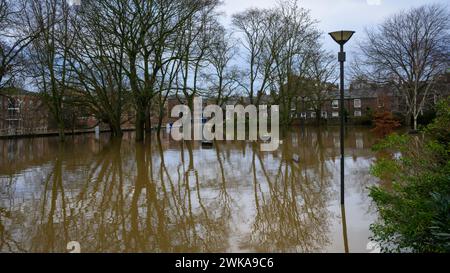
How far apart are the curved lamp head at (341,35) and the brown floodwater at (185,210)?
3.22m

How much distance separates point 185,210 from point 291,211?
201 cm

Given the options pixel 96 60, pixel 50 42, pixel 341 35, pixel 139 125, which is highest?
pixel 50 42

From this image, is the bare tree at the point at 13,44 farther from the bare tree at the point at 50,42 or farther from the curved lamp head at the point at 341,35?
the curved lamp head at the point at 341,35

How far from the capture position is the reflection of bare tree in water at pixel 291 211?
4875 millimetres

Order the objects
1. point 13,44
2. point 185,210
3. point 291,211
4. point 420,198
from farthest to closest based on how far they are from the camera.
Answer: point 13,44 < point 185,210 < point 291,211 < point 420,198

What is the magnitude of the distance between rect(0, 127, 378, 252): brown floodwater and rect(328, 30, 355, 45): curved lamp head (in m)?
3.22

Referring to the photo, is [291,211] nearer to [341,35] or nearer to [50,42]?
[341,35]

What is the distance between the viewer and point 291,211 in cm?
651

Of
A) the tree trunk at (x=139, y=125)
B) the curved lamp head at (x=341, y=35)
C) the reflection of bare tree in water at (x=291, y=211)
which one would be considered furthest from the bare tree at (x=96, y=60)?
the curved lamp head at (x=341, y=35)

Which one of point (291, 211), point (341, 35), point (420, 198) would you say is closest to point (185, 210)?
point (291, 211)

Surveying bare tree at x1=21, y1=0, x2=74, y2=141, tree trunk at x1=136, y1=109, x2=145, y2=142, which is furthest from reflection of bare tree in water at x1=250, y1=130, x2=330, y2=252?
bare tree at x1=21, y1=0, x2=74, y2=141

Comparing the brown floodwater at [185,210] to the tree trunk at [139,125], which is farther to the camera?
the tree trunk at [139,125]

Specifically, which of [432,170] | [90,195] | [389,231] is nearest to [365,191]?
[432,170]

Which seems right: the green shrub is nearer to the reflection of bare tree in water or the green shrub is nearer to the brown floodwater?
the brown floodwater
